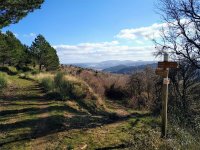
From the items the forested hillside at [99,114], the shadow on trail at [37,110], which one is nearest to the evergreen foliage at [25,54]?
the forested hillside at [99,114]

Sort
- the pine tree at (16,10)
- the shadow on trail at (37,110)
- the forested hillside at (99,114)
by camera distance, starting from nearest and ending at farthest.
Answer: the forested hillside at (99,114), the shadow on trail at (37,110), the pine tree at (16,10)

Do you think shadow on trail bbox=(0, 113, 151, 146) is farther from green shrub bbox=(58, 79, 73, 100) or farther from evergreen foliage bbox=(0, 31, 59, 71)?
evergreen foliage bbox=(0, 31, 59, 71)

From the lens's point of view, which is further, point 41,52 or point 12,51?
point 41,52

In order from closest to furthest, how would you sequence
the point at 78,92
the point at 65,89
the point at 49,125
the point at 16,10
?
the point at 49,125 < the point at 16,10 < the point at 78,92 < the point at 65,89

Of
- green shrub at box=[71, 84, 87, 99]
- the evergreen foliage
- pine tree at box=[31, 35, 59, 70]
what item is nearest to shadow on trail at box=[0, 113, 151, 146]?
green shrub at box=[71, 84, 87, 99]

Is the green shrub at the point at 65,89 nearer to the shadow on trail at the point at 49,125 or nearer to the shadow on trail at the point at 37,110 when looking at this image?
the shadow on trail at the point at 37,110

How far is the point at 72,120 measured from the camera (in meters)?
15.5

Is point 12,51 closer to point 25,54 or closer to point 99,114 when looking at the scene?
point 25,54

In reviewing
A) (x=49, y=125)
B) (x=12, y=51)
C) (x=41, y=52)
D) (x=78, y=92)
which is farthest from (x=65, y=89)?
(x=41, y=52)

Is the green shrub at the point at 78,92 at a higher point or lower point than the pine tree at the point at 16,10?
lower

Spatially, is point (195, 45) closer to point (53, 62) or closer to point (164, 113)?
point (164, 113)

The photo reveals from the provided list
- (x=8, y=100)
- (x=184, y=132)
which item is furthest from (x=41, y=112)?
(x=184, y=132)

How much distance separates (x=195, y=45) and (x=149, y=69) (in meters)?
15.3

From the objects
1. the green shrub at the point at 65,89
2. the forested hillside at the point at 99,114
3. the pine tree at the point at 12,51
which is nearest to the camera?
the forested hillside at the point at 99,114
